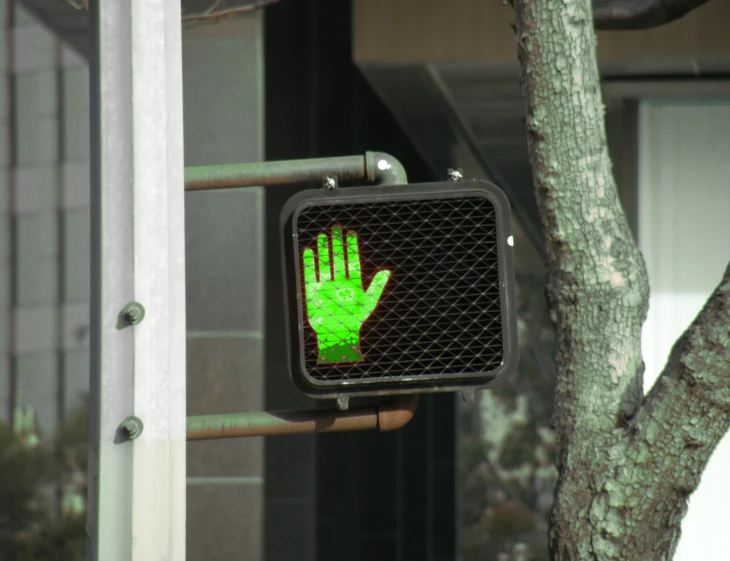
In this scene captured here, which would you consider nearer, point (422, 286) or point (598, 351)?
point (422, 286)

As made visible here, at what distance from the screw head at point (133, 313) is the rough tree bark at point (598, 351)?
4.60 ft

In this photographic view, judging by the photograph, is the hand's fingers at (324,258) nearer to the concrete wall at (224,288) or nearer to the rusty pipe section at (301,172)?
the rusty pipe section at (301,172)

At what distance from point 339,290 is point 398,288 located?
0.11 metres

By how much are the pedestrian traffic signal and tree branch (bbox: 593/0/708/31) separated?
2.12m

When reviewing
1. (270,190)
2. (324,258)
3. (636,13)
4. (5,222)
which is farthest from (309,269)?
(270,190)

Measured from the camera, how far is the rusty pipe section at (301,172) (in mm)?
2488

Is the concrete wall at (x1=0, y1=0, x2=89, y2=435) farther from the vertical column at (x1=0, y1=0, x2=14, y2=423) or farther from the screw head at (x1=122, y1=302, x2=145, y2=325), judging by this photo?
the screw head at (x1=122, y1=302, x2=145, y2=325)

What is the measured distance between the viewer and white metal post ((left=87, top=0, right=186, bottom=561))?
2.07 metres

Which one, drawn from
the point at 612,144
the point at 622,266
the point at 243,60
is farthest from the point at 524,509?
the point at 622,266

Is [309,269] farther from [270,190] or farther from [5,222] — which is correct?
[270,190]

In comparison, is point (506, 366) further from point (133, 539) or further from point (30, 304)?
point (30, 304)

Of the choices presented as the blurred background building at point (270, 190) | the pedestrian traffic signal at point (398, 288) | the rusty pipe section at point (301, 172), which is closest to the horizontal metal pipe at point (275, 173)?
the rusty pipe section at point (301, 172)

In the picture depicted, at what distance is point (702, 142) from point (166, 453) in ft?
17.4

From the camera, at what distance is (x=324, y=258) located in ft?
7.76
